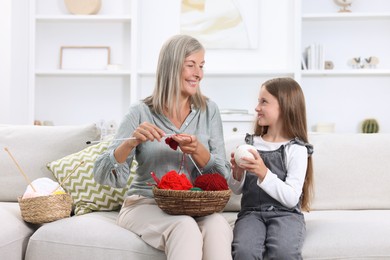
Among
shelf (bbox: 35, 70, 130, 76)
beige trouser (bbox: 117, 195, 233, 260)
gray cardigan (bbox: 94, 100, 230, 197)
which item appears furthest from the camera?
shelf (bbox: 35, 70, 130, 76)

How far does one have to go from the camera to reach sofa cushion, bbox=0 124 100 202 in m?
2.82

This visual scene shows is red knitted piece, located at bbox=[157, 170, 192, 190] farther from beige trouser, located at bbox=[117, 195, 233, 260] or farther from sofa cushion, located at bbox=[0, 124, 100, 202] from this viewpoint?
sofa cushion, located at bbox=[0, 124, 100, 202]

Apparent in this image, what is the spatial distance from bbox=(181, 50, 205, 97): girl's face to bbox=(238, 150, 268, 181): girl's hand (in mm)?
412

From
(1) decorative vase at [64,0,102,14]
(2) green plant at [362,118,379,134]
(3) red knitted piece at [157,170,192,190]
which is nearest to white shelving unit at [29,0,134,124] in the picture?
(1) decorative vase at [64,0,102,14]

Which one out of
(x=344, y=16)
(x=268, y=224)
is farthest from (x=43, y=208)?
(x=344, y=16)

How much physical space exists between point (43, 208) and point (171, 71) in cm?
71

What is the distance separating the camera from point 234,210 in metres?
2.72

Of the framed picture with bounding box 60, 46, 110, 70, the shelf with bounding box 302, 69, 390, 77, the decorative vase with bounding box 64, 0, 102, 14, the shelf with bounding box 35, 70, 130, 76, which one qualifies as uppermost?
the decorative vase with bounding box 64, 0, 102, 14

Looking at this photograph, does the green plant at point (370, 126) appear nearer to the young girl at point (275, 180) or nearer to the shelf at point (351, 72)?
the shelf at point (351, 72)

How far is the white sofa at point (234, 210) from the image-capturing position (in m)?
2.15

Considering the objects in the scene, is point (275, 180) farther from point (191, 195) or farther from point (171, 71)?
point (171, 71)

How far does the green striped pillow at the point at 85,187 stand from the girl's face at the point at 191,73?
460 mm

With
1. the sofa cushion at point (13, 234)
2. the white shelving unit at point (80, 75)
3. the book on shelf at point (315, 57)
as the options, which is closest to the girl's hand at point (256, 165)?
the sofa cushion at point (13, 234)

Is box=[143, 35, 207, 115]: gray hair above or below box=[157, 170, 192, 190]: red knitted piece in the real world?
above
